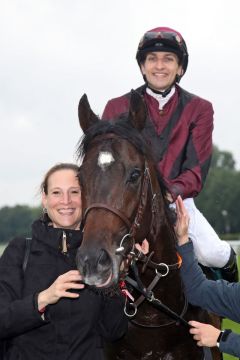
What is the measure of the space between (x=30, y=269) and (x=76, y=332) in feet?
1.53

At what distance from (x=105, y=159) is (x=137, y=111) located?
570mm

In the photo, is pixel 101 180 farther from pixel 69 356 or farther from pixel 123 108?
pixel 123 108

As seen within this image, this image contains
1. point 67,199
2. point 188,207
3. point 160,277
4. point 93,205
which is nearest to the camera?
point 93,205

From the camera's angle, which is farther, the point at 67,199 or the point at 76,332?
the point at 67,199

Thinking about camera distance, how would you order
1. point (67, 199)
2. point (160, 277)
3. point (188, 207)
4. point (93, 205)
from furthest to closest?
1. point (188, 207)
2. point (160, 277)
3. point (67, 199)
4. point (93, 205)

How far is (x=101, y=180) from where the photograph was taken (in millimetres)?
3719

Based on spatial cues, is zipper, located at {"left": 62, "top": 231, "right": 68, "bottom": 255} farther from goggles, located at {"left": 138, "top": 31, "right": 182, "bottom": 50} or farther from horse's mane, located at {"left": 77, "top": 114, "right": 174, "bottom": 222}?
goggles, located at {"left": 138, "top": 31, "right": 182, "bottom": 50}

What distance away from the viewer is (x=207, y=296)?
4.09m

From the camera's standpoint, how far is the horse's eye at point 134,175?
382cm

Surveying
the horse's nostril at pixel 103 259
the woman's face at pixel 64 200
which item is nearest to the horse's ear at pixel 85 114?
the woman's face at pixel 64 200

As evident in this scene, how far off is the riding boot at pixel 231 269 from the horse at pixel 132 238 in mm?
628

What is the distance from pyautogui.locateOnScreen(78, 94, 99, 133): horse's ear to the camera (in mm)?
4277

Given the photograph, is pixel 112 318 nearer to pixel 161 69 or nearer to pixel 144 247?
pixel 144 247

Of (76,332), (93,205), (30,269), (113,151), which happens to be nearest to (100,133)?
(113,151)
